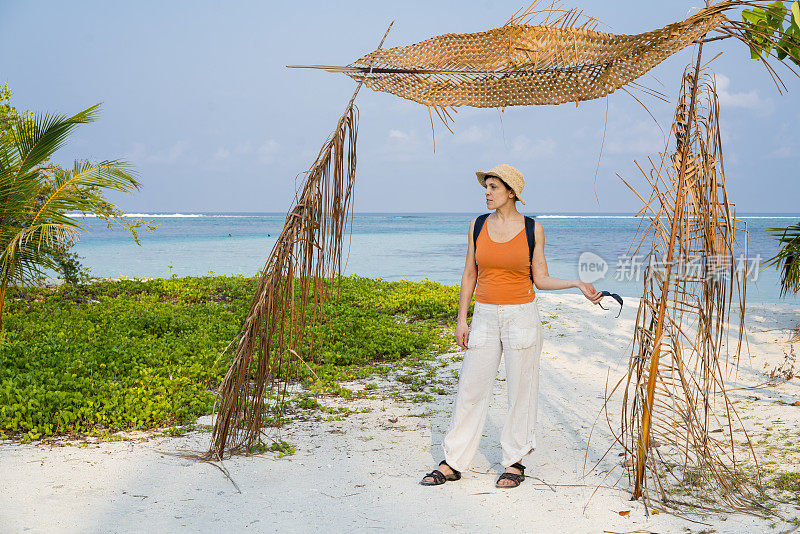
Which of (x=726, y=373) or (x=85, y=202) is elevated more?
(x=85, y=202)

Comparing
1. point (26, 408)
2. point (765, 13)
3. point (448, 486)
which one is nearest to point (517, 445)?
point (448, 486)

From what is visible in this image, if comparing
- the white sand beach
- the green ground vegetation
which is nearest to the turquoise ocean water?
the green ground vegetation

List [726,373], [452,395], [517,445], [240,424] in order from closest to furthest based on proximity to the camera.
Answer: [517,445]
[240,424]
[452,395]
[726,373]

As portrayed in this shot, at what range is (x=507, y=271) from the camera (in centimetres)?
373

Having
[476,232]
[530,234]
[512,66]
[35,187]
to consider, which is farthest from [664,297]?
[35,187]

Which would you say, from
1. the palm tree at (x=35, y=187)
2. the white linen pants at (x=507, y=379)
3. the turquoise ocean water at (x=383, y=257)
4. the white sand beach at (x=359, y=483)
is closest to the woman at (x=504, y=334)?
the white linen pants at (x=507, y=379)

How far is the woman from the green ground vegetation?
111 centimetres

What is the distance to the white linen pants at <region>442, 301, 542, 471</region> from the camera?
12.1 feet

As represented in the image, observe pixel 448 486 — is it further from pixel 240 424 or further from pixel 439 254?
pixel 439 254

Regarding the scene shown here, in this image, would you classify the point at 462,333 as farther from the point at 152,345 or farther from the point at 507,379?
the point at 152,345

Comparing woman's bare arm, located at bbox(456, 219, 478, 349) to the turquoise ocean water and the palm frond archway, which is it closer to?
the palm frond archway

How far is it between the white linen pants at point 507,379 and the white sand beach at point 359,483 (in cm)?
27

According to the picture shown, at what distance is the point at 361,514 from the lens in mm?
3424

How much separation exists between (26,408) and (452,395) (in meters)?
3.54
